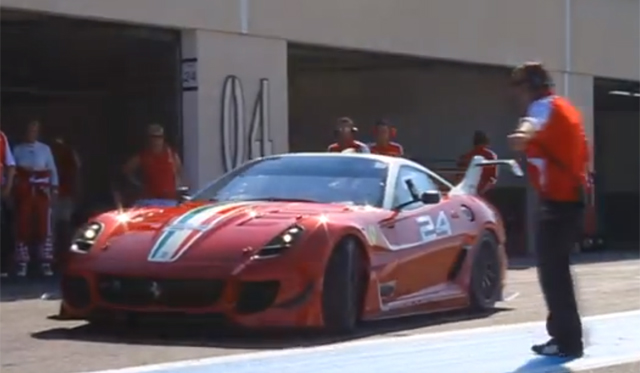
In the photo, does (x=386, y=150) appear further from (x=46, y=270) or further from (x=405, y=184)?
(x=405, y=184)

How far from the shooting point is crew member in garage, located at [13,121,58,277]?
1672cm

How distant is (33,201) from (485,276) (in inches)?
250

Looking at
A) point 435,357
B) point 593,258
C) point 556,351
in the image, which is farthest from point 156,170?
point 593,258

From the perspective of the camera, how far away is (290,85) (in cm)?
2603

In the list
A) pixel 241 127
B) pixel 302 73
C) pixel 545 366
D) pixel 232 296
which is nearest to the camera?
pixel 545 366

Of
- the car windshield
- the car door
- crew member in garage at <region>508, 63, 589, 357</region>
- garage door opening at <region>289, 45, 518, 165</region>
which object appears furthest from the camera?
garage door opening at <region>289, 45, 518, 165</region>

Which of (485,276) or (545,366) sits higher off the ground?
(485,276)

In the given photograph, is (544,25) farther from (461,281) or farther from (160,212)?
(160,212)

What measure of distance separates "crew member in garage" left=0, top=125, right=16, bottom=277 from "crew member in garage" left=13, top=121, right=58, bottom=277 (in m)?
0.25

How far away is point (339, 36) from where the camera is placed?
66.0ft

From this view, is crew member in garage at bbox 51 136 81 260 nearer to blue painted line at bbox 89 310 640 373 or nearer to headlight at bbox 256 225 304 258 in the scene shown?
headlight at bbox 256 225 304 258

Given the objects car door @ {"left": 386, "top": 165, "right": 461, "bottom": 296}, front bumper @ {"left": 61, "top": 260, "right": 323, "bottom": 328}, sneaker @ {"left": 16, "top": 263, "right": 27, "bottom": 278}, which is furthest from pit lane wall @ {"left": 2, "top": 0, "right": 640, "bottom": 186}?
front bumper @ {"left": 61, "top": 260, "right": 323, "bottom": 328}

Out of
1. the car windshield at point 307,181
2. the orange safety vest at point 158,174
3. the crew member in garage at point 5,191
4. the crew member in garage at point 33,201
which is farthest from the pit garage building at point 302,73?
the car windshield at point 307,181

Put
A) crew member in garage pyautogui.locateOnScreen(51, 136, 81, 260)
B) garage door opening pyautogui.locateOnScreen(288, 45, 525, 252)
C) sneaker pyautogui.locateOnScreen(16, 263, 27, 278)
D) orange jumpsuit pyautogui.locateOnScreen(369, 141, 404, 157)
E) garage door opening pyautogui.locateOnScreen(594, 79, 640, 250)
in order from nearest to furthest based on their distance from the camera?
sneaker pyautogui.locateOnScreen(16, 263, 27, 278) < orange jumpsuit pyautogui.locateOnScreen(369, 141, 404, 157) < crew member in garage pyautogui.locateOnScreen(51, 136, 81, 260) < garage door opening pyautogui.locateOnScreen(288, 45, 525, 252) < garage door opening pyautogui.locateOnScreen(594, 79, 640, 250)
